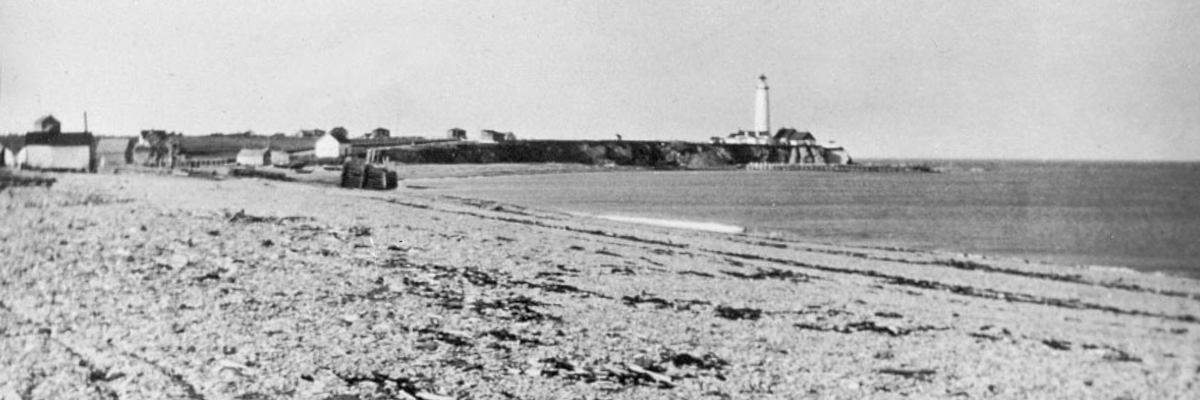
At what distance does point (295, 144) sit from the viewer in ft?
352

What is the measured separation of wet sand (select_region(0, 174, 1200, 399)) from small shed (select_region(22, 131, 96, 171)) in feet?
114

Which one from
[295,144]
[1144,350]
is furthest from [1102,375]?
[295,144]

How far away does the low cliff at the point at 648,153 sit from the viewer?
118200mm

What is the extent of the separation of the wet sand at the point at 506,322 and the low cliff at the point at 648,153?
325 feet

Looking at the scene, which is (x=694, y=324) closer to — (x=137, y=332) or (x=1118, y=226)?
(x=137, y=332)

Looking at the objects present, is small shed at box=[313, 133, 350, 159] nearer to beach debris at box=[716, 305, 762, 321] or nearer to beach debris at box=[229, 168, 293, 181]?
beach debris at box=[229, 168, 293, 181]

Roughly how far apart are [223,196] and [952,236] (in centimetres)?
2266

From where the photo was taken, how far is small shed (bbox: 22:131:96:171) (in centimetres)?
4525

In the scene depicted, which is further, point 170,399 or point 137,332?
point 137,332

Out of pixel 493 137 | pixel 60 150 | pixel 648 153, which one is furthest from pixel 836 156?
pixel 60 150

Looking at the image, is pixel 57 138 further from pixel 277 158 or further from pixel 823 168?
pixel 823 168

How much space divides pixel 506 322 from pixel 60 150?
163ft

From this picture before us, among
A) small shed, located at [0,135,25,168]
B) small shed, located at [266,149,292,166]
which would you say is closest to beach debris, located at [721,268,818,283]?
small shed, located at [0,135,25,168]

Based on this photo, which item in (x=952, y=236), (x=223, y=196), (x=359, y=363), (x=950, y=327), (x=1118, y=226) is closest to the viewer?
(x=359, y=363)
